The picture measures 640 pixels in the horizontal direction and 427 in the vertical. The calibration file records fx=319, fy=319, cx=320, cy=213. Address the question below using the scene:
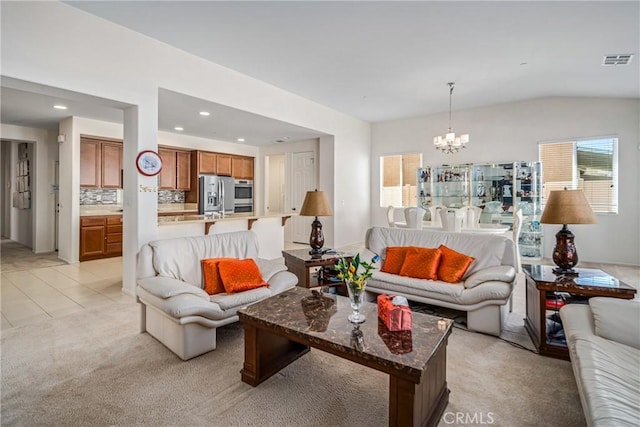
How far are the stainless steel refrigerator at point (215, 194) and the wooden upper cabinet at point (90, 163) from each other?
78.6 inches

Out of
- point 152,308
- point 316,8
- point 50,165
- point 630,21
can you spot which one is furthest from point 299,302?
point 50,165

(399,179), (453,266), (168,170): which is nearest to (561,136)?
(399,179)

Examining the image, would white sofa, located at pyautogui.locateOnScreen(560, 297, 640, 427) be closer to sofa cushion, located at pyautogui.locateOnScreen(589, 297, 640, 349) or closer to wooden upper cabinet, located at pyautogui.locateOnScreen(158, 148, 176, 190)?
sofa cushion, located at pyautogui.locateOnScreen(589, 297, 640, 349)

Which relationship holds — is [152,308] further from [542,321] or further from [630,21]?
[630,21]

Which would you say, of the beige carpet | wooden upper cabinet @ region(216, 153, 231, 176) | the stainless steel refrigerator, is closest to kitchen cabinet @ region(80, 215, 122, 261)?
the stainless steel refrigerator

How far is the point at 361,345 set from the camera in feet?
5.54

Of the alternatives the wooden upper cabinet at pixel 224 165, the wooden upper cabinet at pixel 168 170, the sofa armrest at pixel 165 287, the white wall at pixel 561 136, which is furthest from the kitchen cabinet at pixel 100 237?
the white wall at pixel 561 136

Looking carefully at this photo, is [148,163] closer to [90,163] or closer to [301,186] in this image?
[90,163]

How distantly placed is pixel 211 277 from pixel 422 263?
2061 millimetres

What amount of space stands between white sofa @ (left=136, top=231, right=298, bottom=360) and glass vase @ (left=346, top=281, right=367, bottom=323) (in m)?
1.05

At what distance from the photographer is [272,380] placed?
2117 millimetres

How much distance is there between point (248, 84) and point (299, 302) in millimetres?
3745

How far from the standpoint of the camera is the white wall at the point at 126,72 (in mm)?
2846

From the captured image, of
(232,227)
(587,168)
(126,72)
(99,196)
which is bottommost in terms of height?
(232,227)
